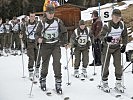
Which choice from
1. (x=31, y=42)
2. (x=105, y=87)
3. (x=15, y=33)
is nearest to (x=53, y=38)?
(x=105, y=87)

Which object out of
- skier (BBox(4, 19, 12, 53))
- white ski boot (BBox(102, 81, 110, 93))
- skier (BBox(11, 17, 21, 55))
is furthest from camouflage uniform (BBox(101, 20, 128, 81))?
skier (BBox(4, 19, 12, 53))

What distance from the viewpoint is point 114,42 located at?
10.0 meters

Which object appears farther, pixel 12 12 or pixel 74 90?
pixel 12 12

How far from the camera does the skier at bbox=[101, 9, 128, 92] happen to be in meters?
9.86

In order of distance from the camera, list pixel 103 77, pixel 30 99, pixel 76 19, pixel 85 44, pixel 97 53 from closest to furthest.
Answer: pixel 30 99
pixel 103 77
pixel 85 44
pixel 97 53
pixel 76 19

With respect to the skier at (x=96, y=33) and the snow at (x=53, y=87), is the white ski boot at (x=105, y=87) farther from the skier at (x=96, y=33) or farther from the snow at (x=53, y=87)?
the skier at (x=96, y=33)

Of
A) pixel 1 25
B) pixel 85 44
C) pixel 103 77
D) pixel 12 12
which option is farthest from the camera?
pixel 12 12

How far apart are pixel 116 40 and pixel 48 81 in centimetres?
303

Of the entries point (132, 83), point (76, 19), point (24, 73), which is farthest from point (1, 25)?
point (132, 83)

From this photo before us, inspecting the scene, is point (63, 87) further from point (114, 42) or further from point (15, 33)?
point (15, 33)

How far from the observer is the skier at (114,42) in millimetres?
9859

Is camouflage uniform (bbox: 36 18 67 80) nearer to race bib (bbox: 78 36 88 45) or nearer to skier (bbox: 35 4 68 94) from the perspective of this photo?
skier (bbox: 35 4 68 94)

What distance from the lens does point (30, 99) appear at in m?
9.44

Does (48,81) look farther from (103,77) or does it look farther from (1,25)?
(1,25)
